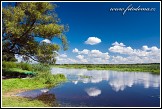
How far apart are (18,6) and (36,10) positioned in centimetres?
128

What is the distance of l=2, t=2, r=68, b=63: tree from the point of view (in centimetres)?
1930

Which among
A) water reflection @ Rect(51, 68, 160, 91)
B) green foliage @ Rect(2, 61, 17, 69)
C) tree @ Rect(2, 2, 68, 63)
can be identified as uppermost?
tree @ Rect(2, 2, 68, 63)

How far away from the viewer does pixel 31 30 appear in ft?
69.7

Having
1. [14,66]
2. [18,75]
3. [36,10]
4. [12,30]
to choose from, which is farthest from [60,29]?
[14,66]

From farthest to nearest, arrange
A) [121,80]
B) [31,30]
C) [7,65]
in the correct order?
[121,80] → [7,65] → [31,30]

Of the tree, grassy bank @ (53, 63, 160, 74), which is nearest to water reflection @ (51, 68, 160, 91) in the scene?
the tree

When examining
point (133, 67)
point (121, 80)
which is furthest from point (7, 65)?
point (133, 67)

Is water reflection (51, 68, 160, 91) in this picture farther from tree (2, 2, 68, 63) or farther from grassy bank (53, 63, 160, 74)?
grassy bank (53, 63, 160, 74)

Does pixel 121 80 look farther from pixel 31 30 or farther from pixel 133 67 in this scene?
pixel 133 67

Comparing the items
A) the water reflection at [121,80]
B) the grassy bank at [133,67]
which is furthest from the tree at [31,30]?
the grassy bank at [133,67]

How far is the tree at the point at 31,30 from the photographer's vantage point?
63.3ft

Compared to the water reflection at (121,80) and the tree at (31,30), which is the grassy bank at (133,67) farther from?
the tree at (31,30)

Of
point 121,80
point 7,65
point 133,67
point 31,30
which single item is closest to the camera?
point 31,30

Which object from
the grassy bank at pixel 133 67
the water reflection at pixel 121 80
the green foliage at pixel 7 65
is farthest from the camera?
the grassy bank at pixel 133 67
